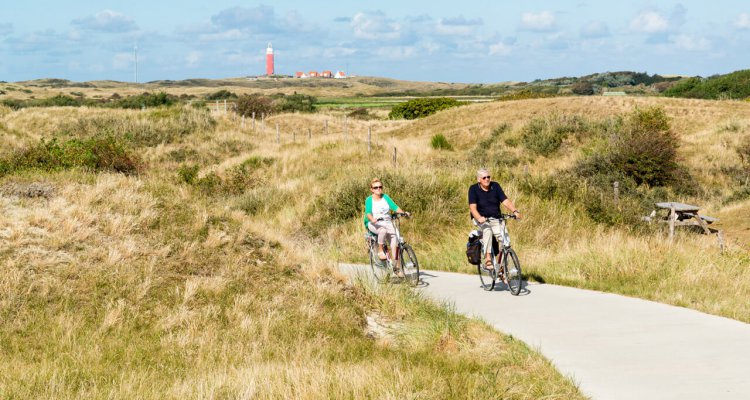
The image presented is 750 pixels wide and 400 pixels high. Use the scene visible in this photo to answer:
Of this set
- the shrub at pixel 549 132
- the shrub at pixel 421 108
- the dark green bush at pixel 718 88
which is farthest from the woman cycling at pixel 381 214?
the dark green bush at pixel 718 88

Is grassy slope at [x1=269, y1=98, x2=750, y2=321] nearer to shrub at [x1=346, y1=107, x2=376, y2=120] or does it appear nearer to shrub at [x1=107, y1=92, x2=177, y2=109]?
shrub at [x1=346, y1=107, x2=376, y2=120]

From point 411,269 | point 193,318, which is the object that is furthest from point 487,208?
point 193,318

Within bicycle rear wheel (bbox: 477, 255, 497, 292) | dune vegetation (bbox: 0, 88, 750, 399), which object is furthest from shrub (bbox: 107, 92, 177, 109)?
bicycle rear wheel (bbox: 477, 255, 497, 292)

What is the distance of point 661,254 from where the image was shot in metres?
12.5

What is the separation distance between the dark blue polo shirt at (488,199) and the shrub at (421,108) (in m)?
77.0

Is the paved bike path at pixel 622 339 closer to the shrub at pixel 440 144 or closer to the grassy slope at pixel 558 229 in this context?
the grassy slope at pixel 558 229

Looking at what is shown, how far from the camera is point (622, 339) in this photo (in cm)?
811

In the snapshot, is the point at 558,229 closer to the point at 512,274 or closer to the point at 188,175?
the point at 512,274

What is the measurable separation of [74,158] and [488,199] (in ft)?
58.0

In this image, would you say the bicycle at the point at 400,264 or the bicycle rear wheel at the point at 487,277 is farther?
the bicycle at the point at 400,264

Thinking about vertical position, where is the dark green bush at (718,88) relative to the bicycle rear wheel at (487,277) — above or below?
above

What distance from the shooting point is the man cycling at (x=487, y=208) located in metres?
10.8

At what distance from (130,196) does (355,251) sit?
5.36 meters

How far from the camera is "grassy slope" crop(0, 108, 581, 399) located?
6438 millimetres
